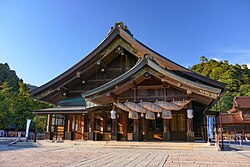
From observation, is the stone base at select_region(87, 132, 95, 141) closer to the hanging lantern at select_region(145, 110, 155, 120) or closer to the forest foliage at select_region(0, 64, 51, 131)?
the hanging lantern at select_region(145, 110, 155, 120)

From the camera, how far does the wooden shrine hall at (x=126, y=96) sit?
437 inches

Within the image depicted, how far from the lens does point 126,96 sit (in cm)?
1226

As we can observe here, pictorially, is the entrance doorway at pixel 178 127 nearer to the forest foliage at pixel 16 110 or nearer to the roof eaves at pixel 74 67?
the roof eaves at pixel 74 67

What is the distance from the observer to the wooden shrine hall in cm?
1109

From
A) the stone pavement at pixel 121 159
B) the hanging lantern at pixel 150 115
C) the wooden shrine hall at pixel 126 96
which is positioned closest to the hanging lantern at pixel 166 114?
the wooden shrine hall at pixel 126 96

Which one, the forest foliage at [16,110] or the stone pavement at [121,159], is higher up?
the forest foliage at [16,110]

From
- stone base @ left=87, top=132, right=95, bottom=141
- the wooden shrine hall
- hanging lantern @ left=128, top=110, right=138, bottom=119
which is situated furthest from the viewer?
stone base @ left=87, top=132, right=95, bottom=141

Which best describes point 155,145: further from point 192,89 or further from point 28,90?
point 28,90

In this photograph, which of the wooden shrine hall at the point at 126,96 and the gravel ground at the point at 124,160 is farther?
the wooden shrine hall at the point at 126,96

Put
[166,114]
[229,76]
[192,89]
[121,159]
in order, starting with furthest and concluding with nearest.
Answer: [229,76], [166,114], [192,89], [121,159]

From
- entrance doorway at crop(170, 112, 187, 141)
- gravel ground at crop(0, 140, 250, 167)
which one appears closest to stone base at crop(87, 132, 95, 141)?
entrance doorway at crop(170, 112, 187, 141)

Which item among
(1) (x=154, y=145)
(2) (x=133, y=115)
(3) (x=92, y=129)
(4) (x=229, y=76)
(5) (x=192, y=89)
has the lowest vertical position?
(1) (x=154, y=145)

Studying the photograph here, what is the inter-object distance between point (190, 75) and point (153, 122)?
12.2 ft

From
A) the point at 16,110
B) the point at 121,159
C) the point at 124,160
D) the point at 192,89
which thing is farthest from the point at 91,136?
the point at 16,110
